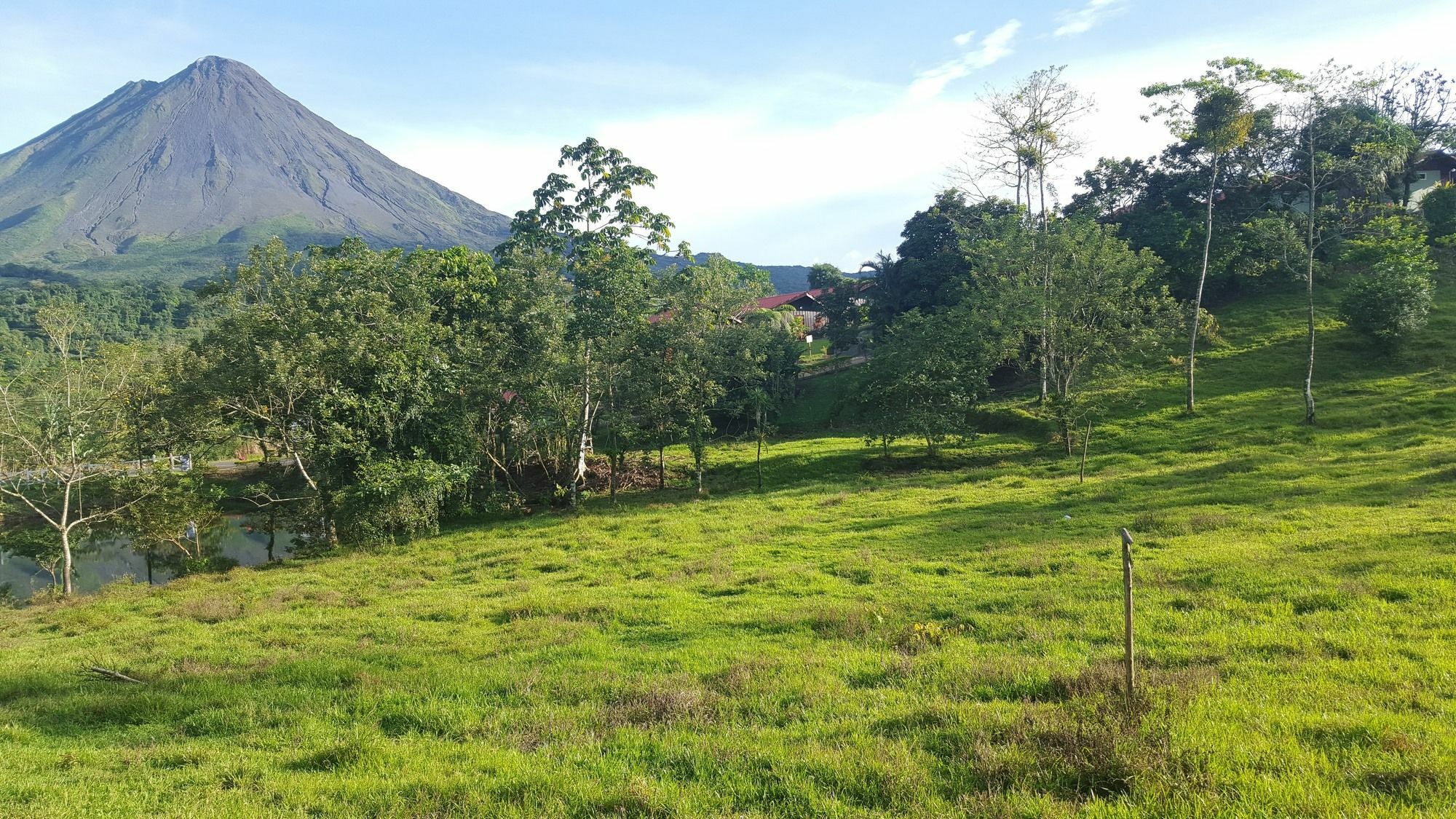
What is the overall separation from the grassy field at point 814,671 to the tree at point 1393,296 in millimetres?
18898

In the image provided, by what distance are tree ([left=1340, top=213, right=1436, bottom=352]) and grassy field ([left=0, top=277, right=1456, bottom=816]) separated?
18898 millimetres

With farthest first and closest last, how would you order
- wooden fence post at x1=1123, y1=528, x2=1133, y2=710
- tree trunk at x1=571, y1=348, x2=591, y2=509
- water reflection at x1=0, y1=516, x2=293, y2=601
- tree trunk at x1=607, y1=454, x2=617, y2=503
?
tree trunk at x1=607, y1=454, x2=617, y2=503
tree trunk at x1=571, y1=348, x2=591, y2=509
water reflection at x1=0, y1=516, x2=293, y2=601
wooden fence post at x1=1123, y1=528, x2=1133, y2=710

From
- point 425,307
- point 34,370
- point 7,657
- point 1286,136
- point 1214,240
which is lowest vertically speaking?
point 7,657

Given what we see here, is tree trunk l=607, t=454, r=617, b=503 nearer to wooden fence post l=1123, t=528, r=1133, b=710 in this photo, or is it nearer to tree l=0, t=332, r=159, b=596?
tree l=0, t=332, r=159, b=596

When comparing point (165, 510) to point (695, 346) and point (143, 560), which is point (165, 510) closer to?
point (143, 560)

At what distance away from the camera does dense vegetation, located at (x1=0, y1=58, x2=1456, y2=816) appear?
246 inches

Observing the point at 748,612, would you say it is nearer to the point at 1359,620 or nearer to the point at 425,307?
the point at 1359,620

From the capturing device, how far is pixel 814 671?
8.67 meters

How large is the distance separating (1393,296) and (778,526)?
3724 centimetres

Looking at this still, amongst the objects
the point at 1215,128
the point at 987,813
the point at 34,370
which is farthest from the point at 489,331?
the point at 1215,128

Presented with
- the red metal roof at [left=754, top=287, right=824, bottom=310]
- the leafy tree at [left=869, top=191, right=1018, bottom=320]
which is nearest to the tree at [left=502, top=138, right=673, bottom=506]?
the leafy tree at [left=869, top=191, right=1018, bottom=320]

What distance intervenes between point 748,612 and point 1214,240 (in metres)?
49.3

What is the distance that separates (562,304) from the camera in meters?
27.5

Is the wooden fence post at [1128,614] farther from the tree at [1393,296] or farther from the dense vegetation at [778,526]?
the tree at [1393,296]
